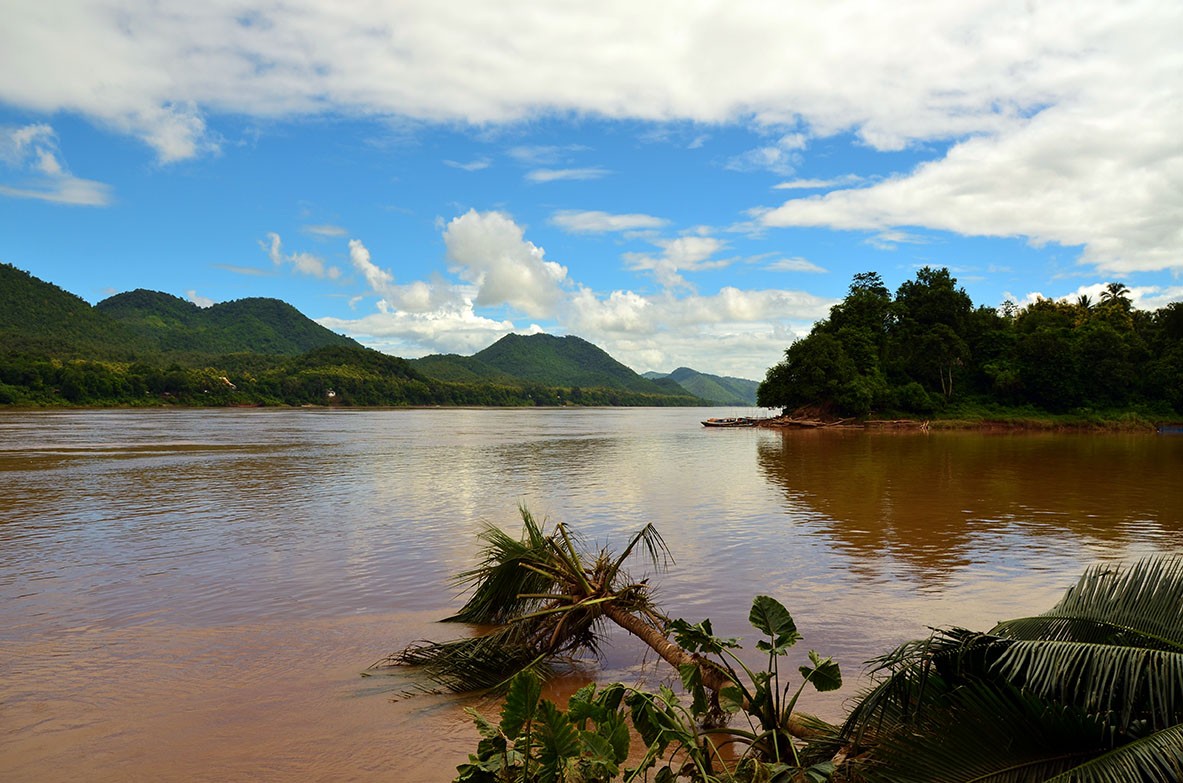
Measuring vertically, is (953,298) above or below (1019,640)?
above

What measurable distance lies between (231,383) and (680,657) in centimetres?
15886

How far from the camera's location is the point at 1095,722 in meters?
3.10

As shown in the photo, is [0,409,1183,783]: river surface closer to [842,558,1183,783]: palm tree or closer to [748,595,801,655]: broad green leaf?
[748,595,801,655]: broad green leaf

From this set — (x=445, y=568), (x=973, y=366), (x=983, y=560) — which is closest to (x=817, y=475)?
(x=983, y=560)

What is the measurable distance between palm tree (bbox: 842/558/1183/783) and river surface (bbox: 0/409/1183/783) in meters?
3.12

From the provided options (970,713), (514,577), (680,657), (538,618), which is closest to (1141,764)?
(970,713)

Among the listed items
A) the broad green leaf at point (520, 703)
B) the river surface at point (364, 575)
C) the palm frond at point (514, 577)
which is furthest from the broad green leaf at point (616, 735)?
the palm frond at point (514, 577)

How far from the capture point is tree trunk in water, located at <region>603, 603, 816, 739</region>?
195 inches

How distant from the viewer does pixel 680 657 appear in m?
6.15

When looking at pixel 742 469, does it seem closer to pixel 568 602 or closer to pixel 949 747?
pixel 568 602

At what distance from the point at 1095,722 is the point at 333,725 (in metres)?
5.66

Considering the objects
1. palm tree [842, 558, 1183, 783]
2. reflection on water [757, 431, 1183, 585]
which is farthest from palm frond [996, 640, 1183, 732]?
reflection on water [757, 431, 1183, 585]

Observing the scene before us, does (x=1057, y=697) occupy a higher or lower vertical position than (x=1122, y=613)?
lower

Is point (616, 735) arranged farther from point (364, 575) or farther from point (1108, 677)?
point (364, 575)
